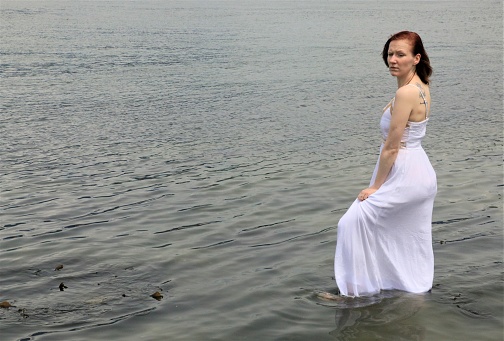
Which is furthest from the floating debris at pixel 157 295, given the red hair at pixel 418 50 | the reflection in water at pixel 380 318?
the red hair at pixel 418 50

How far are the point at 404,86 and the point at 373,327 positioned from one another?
2133 mm

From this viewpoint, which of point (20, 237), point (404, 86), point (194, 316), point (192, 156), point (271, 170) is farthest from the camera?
point (192, 156)

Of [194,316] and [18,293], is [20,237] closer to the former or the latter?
[18,293]

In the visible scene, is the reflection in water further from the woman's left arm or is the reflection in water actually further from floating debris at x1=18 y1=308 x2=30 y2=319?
floating debris at x1=18 y1=308 x2=30 y2=319

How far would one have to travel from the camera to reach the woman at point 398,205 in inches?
267

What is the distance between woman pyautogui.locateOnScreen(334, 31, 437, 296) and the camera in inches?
267

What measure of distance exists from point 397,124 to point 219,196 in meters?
5.24

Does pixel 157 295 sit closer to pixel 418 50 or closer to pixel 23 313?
pixel 23 313

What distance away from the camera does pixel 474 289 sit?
7707mm

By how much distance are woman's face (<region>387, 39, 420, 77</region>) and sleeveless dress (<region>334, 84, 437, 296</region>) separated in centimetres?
40

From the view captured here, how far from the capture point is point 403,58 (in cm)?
679

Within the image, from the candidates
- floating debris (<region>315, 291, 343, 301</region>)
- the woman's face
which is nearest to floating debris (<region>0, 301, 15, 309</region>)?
floating debris (<region>315, 291, 343, 301</region>)

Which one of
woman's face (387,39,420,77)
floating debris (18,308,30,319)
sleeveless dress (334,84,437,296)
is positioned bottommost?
floating debris (18,308,30,319)

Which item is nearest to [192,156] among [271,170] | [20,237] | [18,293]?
[271,170]
